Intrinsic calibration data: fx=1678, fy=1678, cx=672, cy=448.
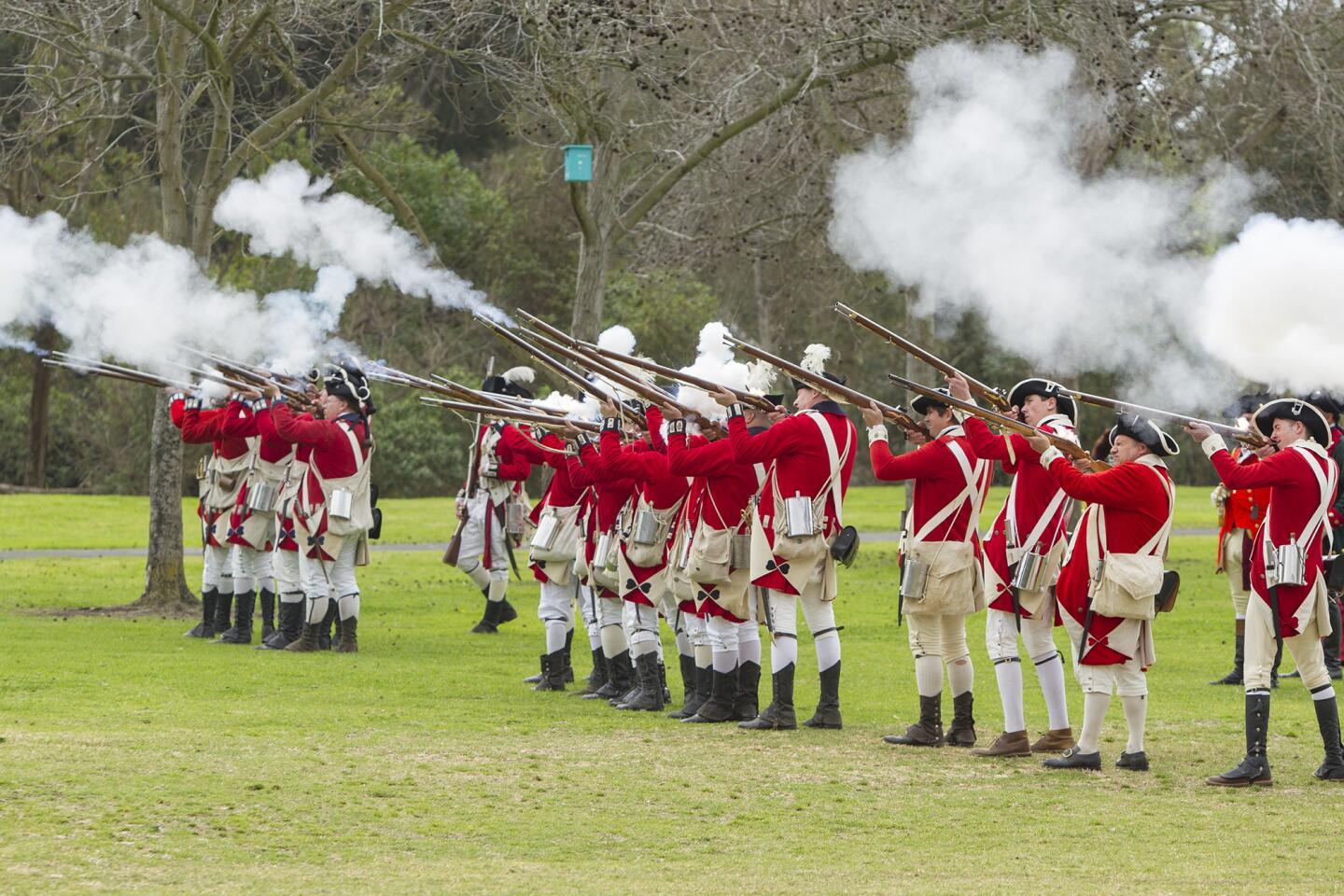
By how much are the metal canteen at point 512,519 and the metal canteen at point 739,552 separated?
640 centimetres

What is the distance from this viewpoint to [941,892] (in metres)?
7.13

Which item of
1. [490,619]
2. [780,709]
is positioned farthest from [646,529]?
[490,619]

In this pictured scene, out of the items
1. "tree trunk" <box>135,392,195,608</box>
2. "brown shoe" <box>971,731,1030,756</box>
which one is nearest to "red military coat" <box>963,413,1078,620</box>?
"brown shoe" <box>971,731,1030,756</box>

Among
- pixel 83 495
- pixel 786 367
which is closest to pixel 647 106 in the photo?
pixel 786 367

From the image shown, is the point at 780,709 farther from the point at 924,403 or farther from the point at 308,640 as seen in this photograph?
the point at 308,640

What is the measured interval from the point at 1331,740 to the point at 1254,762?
51 centimetres

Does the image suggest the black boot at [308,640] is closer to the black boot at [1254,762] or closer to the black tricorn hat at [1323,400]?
the black boot at [1254,762]

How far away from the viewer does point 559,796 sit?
29.8 ft

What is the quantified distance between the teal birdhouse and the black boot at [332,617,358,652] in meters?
5.68

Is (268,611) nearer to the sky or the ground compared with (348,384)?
nearer to the ground

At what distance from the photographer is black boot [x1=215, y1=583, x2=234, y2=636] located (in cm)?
1717

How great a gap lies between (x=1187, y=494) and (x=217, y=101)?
37947 millimetres

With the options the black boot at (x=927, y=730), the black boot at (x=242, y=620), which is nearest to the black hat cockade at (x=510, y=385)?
the black boot at (x=242, y=620)

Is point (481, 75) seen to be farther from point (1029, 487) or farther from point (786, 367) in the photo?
point (1029, 487)
